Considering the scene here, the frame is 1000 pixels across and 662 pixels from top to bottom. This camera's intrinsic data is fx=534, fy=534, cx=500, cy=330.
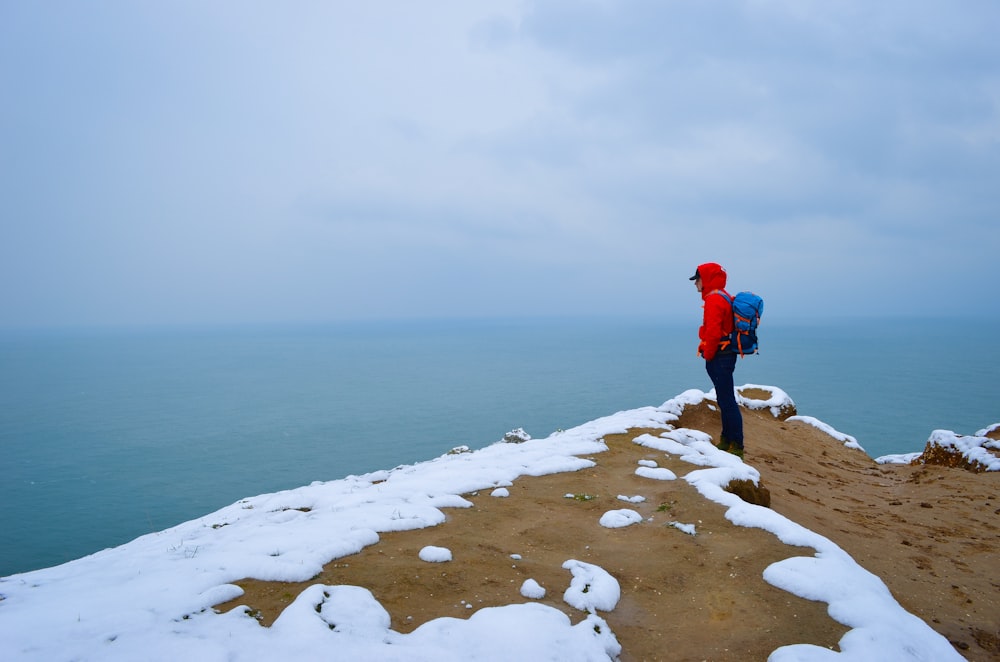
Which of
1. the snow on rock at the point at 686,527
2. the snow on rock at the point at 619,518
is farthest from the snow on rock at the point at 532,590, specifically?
the snow on rock at the point at 686,527

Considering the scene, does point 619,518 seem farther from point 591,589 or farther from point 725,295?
point 725,295

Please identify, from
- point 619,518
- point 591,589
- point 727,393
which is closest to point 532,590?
point 591,589

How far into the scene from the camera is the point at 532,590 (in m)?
5.82

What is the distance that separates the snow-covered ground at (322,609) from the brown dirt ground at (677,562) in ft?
0.66

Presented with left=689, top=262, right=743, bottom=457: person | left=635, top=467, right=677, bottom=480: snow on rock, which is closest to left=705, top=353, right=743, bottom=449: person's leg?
left=689, top=262, right=743, bottom=457: person

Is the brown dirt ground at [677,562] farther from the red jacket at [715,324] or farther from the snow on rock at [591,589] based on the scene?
the red jacket at [715,324]

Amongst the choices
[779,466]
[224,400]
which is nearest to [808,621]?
[779,466]

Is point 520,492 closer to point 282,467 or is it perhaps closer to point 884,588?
point 884,588

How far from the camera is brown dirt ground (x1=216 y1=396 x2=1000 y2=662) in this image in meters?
5.40

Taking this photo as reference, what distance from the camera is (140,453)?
54.3 m

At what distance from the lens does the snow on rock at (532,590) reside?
5.76 meters

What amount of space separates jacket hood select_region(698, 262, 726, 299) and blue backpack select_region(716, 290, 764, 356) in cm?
55

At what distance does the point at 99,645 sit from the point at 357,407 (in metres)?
76.0

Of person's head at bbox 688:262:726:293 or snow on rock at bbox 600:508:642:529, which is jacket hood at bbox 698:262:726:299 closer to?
person's head at bbox 688:262:726:293
